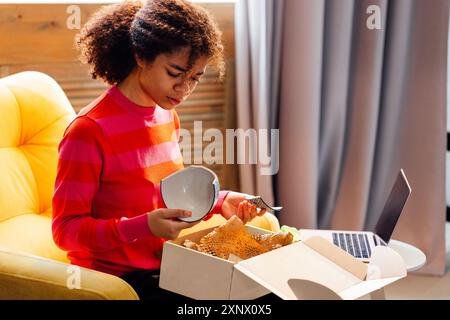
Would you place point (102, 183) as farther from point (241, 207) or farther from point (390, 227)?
point (390, 227)

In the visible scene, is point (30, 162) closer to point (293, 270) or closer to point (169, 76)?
point (169, 76)

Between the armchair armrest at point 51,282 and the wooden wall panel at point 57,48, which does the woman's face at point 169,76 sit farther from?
the wooden wall panel at point 57,48

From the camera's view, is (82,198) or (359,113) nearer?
(82,198)

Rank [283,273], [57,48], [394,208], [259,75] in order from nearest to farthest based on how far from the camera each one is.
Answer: [283,273] < [394,208] < [57,48] < [259,75]

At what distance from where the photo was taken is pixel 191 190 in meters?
1.42

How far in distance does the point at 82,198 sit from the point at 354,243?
77 cm

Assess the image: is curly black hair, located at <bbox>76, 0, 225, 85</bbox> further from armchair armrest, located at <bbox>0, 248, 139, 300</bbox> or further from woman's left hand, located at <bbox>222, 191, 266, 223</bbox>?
armchair armrest, located at <bbox>0, 248, 139, 300</bbox>

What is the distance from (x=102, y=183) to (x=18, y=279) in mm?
253

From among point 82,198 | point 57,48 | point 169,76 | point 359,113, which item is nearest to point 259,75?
point 359,113

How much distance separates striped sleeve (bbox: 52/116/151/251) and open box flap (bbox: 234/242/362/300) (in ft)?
0.83

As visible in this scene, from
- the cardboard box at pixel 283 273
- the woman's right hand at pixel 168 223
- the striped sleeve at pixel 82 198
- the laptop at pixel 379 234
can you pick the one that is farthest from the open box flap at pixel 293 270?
the laptop at pixel 379 234

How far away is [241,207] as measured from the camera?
5.03 feet

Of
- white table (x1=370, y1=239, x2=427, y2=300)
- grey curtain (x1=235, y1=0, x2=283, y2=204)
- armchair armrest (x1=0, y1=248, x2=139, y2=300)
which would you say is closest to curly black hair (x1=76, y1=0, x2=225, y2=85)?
armchair armrest (x1=0, y1=248, x2=139, y2=300)

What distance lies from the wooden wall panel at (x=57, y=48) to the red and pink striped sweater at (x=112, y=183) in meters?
0.85
